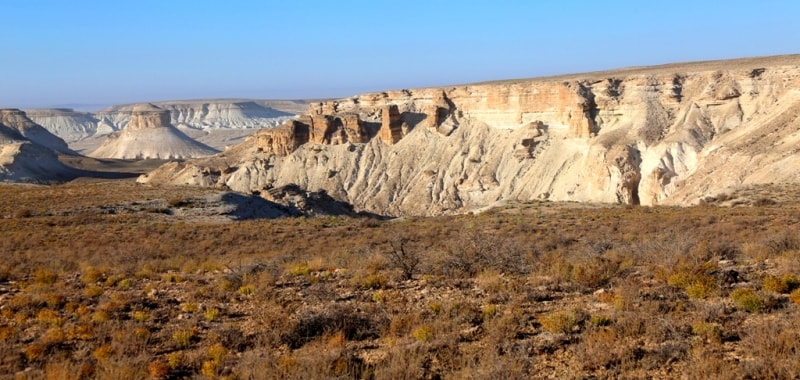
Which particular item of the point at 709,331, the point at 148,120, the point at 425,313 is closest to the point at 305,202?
the point at 425,313

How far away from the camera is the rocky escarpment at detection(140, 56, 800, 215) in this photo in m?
37.2

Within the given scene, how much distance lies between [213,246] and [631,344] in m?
13.7

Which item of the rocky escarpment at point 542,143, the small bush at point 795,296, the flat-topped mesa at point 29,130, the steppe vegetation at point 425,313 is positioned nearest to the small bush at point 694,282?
the steppe vegetation at point 425,313

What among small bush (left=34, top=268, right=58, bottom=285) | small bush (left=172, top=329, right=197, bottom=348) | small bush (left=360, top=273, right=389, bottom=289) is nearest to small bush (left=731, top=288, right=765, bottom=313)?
small bush (left=360, top=273, right=389, bottom=289)

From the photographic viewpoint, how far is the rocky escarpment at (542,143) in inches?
1463

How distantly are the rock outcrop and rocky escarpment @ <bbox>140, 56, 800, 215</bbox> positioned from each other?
263 ft

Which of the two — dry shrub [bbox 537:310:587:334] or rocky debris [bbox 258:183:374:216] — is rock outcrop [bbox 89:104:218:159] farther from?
dry shrub [bbox 537:310:587:334]

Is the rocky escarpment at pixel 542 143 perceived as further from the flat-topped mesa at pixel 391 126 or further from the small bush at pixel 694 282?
the small bush at pixel 694 282

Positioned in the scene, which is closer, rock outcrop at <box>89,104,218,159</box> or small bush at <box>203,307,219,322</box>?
small bush at <box>203,307,219,322</box>

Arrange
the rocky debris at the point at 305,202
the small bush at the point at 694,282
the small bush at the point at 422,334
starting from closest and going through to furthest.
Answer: the small bush at the point at 422,334, the small bush at the point at 694,282, the rocky debris at the point at 305,202

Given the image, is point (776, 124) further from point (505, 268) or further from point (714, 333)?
point (714, 333)

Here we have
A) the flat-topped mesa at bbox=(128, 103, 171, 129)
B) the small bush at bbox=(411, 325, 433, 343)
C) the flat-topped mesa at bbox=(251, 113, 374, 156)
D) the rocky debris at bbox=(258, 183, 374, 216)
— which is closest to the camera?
the small bush at bbox=(411, 325, 433, 343)

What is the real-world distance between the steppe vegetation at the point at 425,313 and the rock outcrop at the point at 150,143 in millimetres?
128653

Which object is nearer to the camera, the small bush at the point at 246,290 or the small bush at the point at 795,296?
the small bush at the point at 795,296
